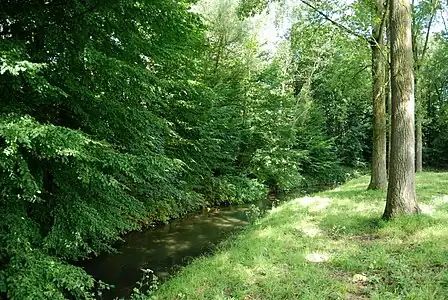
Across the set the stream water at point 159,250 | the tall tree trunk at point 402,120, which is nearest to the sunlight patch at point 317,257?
the tall tree trunk at point 402,120

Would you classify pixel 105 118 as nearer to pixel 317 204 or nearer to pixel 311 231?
pixel 311 231

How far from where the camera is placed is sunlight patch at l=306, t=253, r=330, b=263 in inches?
174

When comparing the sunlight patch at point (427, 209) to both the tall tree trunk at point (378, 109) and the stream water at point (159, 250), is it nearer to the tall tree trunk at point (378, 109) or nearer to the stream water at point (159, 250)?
the tall tree trunk at point (378, 109)

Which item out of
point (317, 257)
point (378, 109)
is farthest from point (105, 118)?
point (378, 109)

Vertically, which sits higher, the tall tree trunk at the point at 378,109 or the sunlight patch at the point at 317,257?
the tall tree trunk at the point at 378,109

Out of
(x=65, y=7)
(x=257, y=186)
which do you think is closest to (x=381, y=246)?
(x=65, y=7)

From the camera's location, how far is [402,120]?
5469mm

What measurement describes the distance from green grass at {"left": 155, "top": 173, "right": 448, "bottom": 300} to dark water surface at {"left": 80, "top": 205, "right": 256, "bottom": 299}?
50.5 inches

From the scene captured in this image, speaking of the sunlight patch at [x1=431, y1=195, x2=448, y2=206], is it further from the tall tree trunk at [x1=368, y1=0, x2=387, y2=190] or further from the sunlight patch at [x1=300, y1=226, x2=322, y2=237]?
the sunlight patch at [x1=300, y1=226, x2=322, y2=237]

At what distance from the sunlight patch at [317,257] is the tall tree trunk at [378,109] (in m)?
4.75

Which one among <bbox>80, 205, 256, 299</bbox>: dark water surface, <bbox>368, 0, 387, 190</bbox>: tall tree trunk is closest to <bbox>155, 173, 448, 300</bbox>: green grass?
<bbox>80, 205, 256, 299</bbox>: dark water surface

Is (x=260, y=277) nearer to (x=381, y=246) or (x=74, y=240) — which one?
(x=381, y=246)

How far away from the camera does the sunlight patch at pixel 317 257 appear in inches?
174

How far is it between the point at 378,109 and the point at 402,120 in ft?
10.2
